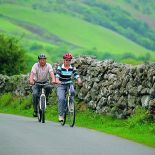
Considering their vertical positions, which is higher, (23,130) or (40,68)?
(40,68)

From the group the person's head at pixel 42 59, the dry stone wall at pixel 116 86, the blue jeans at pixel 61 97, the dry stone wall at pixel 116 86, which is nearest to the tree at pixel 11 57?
Answer: the dry stone wall at pixel 116 86

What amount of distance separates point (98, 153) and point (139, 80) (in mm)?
8383

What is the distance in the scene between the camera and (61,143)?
1311 centimetres

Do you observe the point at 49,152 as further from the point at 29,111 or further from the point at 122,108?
the point at 29,111

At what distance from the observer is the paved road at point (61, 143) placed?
11.7 m

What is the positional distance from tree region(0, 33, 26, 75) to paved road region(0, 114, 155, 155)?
32.1 meters

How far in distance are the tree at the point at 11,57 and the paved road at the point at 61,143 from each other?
32.1 m

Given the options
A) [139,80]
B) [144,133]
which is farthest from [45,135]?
[139,80]

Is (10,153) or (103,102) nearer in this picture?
(10,153)

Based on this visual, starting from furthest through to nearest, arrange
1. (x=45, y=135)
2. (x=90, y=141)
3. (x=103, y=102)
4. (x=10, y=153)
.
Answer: (x=103, y=102) → (x=45, y=135) → (x=90, y=141) → (x=10, y=153)

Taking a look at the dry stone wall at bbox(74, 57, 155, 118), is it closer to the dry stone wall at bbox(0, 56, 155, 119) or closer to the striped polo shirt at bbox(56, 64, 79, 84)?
the dry stone wall at bbox(0, 56, 155, 119)

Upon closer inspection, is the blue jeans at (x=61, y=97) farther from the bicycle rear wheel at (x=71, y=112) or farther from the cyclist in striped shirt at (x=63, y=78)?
the bicycle rear wheel at (x=71, y=112)

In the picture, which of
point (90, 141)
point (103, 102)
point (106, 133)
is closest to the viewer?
point (90, 141)

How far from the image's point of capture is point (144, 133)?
16.1 metres
